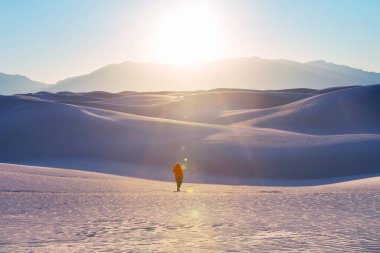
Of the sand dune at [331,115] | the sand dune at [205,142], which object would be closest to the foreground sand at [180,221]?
the sand dune at [205,142]

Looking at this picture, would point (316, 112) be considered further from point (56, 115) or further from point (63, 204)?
point (63, 204)

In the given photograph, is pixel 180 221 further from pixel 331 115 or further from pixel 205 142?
pixel 331 115

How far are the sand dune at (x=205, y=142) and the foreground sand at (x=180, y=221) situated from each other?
16121 mm

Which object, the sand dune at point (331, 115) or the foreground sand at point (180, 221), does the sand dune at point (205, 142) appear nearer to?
the sand dune at point (331, 115)

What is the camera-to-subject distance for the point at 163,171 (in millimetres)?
38281

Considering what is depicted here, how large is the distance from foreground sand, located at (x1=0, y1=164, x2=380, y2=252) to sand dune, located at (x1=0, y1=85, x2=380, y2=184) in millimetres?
16121

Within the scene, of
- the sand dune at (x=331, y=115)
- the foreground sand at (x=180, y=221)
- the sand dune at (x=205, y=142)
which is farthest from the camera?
the sand dune at (x=331, y=115)

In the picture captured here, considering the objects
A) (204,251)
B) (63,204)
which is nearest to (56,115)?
(63,204)

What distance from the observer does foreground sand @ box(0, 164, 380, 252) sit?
1084 centimetres

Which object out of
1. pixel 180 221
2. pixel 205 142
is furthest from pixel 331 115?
pixel 180 221

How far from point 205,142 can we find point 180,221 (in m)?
30.6

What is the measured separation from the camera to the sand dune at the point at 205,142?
38094 mm

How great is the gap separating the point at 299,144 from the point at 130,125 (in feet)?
58.3

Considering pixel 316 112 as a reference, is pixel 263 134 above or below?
below
